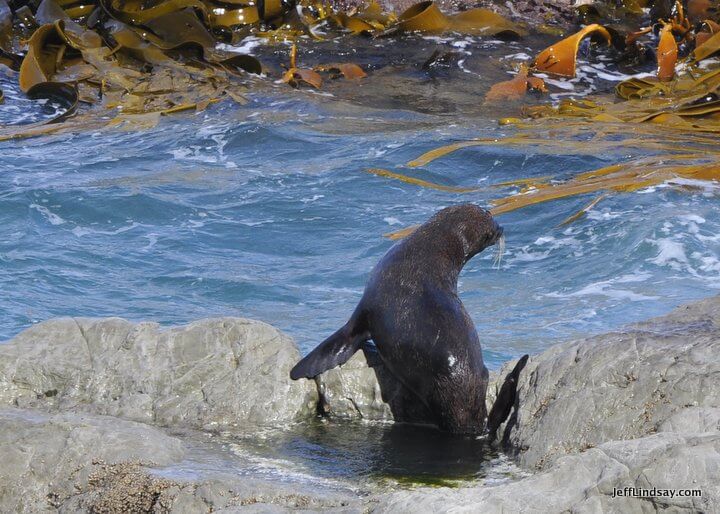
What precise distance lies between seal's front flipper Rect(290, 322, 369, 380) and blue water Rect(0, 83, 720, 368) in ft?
5.55

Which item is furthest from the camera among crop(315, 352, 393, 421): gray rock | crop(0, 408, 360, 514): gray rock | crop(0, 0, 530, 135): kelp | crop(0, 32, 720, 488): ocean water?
crop(0, 0, 530, 135): kelp

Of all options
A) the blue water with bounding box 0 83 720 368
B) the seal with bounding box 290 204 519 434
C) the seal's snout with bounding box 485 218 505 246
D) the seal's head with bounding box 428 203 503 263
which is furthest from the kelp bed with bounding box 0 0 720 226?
the seal with bounding box 290 204 519 434

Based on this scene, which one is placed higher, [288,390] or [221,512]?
[221,512]

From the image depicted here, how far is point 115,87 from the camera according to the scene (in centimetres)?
1295

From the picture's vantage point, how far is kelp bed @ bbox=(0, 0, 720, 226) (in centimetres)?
1068

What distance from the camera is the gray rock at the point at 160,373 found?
479 centimetres

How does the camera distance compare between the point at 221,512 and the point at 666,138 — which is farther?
the point at 666,138

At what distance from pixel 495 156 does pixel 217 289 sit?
3.72 meters

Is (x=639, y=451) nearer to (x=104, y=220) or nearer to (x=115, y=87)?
(x=104, y=220)

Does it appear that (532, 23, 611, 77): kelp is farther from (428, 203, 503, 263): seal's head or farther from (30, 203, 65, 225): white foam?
(428, 203, 503, 263): seal's head

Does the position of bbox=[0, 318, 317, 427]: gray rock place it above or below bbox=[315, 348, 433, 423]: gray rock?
above

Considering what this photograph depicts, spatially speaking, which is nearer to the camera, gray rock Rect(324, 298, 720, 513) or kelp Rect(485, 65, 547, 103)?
gray rock Rect(324, 298, 720, 513)

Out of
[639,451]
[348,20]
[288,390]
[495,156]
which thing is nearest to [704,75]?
[495,156]

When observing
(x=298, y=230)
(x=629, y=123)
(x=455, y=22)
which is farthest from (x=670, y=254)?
(x=455, y=22)
